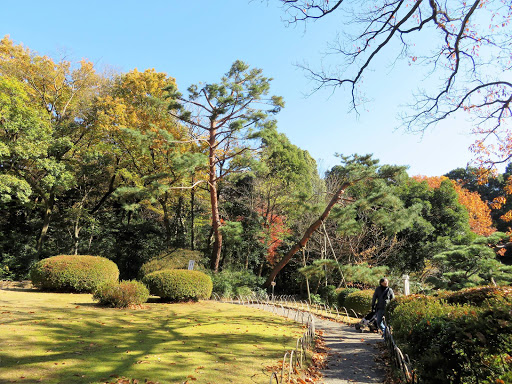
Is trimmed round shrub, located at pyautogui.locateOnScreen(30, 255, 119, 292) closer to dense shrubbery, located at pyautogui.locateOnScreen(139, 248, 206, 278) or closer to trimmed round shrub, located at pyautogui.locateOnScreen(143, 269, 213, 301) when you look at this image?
trimmed round shrub, located at pyautogui.locateOnScreen(143, 269, 213, 301)

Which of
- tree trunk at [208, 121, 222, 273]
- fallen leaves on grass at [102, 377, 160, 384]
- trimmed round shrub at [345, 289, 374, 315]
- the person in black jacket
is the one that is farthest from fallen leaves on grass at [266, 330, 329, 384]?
tree trunk at [208, 121, 222, 273]

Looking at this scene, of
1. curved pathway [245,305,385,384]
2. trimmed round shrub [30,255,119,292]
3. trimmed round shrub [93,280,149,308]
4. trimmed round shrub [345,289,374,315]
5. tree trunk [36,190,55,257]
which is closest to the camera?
curved pathway [245,305,385,384]

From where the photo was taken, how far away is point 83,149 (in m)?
17.8

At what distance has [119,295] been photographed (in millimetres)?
8828

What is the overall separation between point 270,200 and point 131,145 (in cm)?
916

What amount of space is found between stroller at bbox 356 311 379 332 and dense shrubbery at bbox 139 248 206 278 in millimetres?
8765

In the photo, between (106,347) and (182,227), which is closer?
(106,347)

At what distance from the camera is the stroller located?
311 inches

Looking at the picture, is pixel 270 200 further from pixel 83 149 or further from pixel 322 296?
pixel 83 149

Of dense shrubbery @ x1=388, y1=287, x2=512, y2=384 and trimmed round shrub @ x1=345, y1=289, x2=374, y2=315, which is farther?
trimmed round shrub @ x1=345, y1=289, x2=374, y2=315

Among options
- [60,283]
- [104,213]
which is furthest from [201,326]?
[104,213]

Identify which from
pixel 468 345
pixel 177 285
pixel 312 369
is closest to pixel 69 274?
pixel 177 285

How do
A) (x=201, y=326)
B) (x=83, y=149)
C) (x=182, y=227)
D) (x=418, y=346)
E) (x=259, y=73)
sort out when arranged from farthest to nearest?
(x=182, y=227)
(x=83, y=149)
(x=259, y=73)
(x=201, y=326)
(x=418, y=346)

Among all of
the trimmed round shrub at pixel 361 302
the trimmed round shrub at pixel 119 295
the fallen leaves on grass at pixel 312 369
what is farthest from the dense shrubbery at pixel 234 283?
the fallen leaves on grass at pixel 312 369
